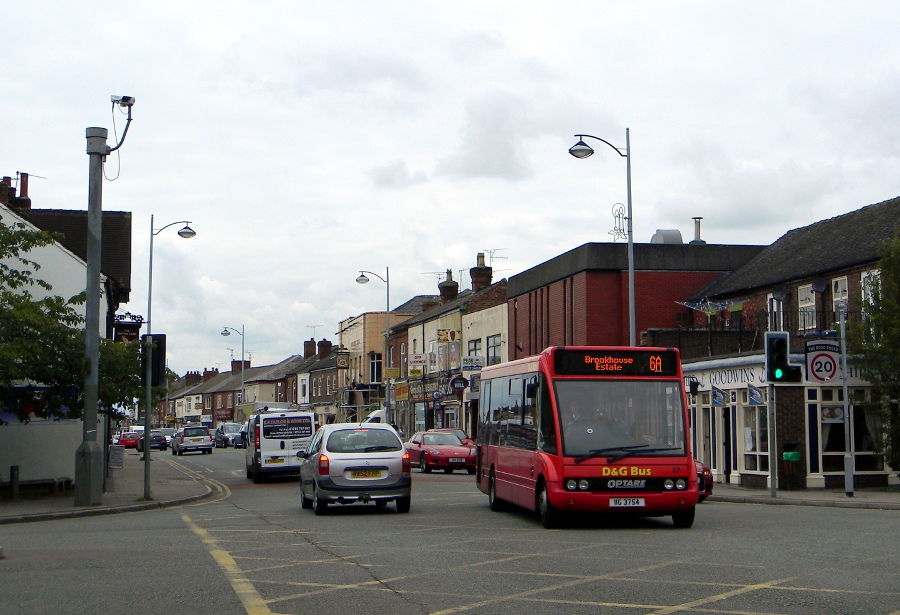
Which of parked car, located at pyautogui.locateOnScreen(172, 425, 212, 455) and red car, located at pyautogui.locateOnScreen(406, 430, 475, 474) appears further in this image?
parked car, located at pyautogui.locateOnScreen(172, 425, 212, 455)

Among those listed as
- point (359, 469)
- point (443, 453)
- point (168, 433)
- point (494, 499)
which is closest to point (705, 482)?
point (494, 499)


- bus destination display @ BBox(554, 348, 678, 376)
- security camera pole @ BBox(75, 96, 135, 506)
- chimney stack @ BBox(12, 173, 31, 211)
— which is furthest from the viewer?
chimney stack @ BBox(12, 173, 31, 211)

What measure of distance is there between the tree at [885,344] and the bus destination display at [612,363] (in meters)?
11.0

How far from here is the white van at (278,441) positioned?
32.4 meters

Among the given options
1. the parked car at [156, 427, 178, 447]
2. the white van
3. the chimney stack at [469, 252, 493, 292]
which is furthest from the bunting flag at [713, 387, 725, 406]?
the parked car at [156, 427, 178, 447]

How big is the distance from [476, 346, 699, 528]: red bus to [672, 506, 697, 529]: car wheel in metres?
0.01

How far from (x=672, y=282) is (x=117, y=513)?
26733 millimetres

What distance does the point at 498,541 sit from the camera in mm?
13781

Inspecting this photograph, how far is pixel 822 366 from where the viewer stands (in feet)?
78.1

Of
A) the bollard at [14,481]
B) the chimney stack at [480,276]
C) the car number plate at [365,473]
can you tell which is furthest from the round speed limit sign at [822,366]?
the chimney stack at [480,276]

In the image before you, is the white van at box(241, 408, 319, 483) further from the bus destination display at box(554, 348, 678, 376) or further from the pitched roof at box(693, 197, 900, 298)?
the bus destination display at box(554, 348, 678, 376)

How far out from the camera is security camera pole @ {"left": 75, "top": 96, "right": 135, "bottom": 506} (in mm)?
21328

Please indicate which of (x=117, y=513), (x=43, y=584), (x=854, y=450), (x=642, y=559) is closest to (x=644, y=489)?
(x=642, y=559)

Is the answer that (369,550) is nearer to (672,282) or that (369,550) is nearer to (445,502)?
(445,502)
